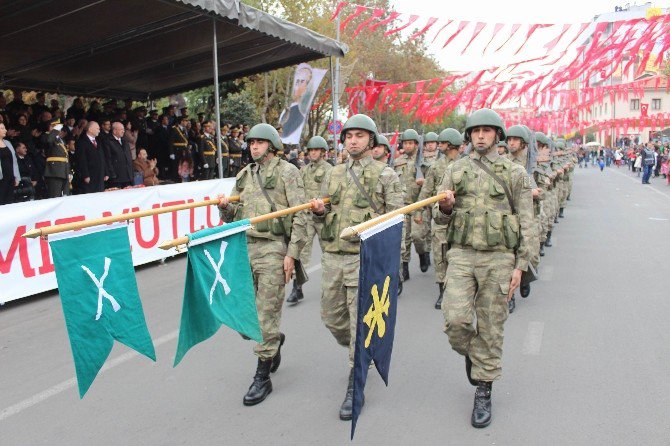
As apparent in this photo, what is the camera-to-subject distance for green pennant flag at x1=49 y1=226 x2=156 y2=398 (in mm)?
3000

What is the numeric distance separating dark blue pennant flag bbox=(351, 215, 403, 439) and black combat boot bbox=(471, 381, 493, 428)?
0.89 metres

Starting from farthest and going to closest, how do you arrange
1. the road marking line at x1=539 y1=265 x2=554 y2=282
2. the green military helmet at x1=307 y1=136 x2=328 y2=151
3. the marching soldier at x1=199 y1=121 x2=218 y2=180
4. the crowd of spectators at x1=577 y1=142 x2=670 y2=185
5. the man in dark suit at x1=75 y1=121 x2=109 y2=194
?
the crowd of spectators at x1=577 y1=142 x2=670 y2=185 < the marching soldier at x1=199 y1=121 x2=218 y2=180 < the man in dark suit at x1=75 y1=121 x2=109 y2=194 < the green military helmet at x1=307 y1=136 x2=328 y2=151 < the road marking line at x1=539 y1=265 x2=554 y2=282

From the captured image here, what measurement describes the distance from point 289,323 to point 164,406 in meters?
2.14

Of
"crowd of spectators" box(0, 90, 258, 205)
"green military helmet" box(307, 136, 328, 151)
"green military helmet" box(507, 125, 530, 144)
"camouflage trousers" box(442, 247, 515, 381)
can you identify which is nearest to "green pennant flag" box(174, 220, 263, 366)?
"camouflage trousers" box(442, 247, 515, 381)

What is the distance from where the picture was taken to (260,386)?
4238 millimetres

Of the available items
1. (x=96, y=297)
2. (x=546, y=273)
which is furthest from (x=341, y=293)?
(x=546, y=273)

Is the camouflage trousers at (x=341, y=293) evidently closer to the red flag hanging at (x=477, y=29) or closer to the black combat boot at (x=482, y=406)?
the black combat boot at (x=482, y=406)

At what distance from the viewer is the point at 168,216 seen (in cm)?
947

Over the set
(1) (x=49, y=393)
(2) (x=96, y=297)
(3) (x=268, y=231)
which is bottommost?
(1) (x=49, y=393)

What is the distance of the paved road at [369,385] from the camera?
368 cm

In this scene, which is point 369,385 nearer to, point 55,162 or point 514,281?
point 514,281

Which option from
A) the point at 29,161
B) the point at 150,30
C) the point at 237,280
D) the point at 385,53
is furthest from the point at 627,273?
the point at 385,53

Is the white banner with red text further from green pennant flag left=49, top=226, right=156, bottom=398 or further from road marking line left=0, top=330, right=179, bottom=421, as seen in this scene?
green pennant flag left=49, top=226, right=156, bottom=398

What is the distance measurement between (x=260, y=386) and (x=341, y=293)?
34.9 inches
